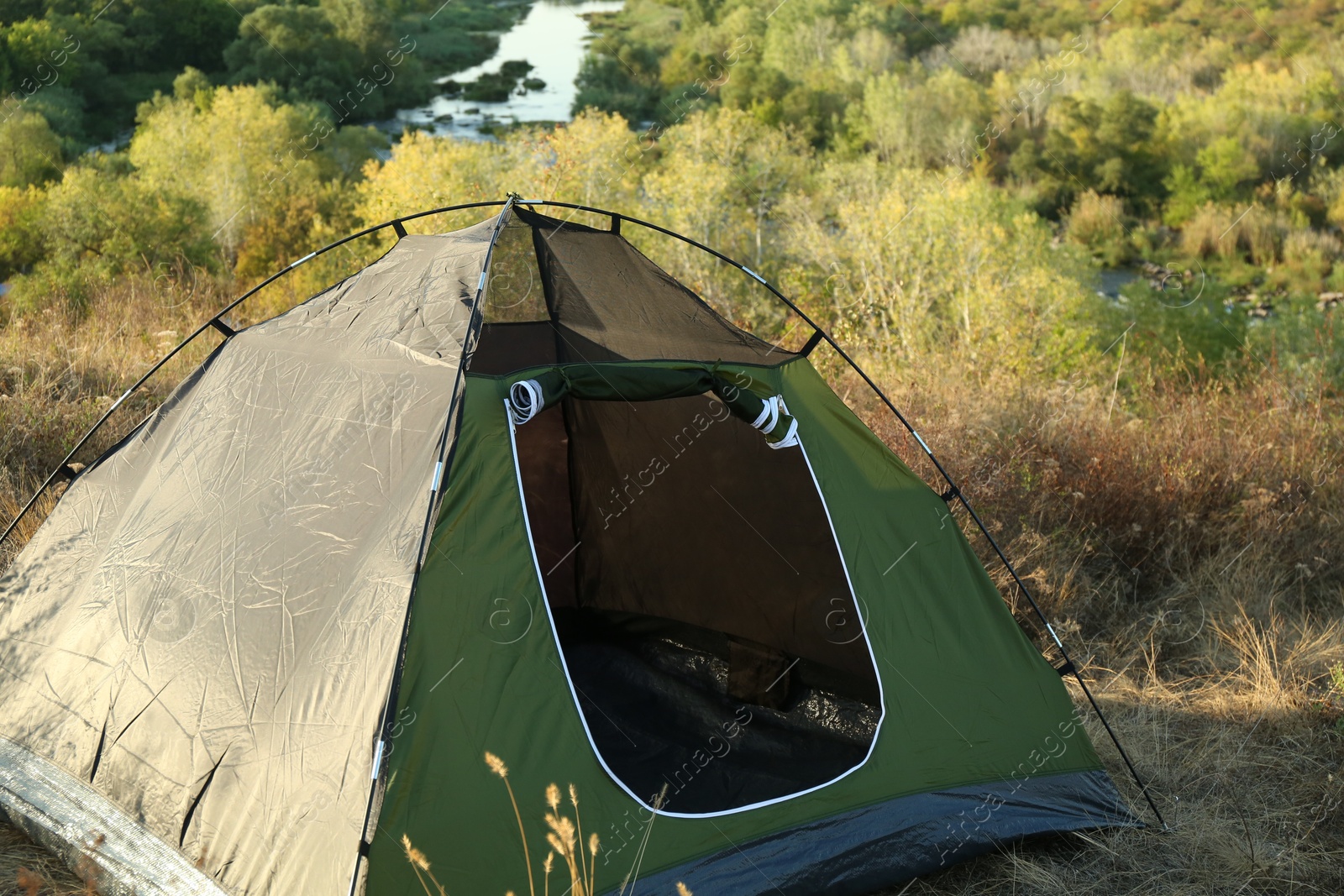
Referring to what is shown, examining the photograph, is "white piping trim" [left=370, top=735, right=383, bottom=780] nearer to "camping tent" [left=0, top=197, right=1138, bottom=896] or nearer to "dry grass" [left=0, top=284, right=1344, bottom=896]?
"camping tent" [left=0, top=197, right=1138, bottom=896]

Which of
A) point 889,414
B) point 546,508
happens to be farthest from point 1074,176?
point 546,508

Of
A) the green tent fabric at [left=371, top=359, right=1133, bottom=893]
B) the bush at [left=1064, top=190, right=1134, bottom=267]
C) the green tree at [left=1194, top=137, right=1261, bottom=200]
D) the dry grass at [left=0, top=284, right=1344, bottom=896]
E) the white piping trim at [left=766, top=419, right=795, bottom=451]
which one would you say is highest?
the white piping trim at [left=766, top=419, right=795, bottom=451]

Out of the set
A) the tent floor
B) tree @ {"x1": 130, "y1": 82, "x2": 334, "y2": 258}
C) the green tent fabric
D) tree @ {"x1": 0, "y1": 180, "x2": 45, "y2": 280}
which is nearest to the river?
tree @ {"x1": 130, "y1": 82, "x2": 334, "y2": 258}

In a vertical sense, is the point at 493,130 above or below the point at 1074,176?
above

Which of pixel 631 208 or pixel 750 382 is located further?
pixel 631 208

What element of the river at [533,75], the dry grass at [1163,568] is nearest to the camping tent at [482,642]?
the dry grass at [1163,568]

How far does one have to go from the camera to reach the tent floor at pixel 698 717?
302 cm

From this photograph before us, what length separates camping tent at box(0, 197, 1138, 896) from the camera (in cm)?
216

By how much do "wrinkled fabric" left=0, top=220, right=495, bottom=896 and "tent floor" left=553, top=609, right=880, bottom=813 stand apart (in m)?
0.97

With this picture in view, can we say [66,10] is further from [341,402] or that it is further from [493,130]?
[341,402]

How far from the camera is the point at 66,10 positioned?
22.0 m

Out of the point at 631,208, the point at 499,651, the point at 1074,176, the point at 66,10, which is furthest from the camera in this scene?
the point at 1074,176

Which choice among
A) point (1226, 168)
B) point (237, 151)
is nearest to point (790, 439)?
point (237, 151)

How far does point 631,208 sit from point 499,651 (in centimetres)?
1582
